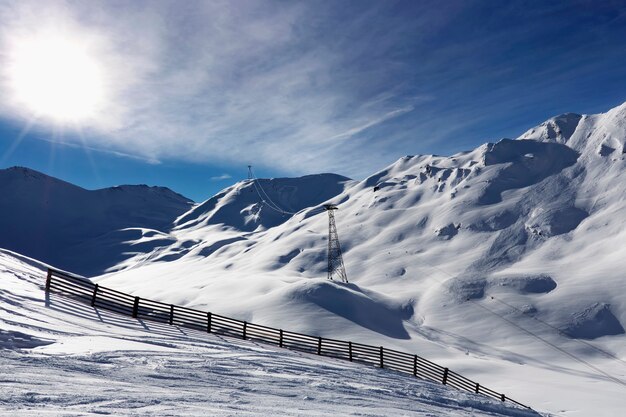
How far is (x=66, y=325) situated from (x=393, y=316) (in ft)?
207

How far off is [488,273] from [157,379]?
9649cm

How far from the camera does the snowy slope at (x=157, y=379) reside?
975 cm

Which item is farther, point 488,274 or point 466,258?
point 466,258

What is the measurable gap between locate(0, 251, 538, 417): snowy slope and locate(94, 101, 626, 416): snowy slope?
25015 mm

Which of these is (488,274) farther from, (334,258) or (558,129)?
(558,129)

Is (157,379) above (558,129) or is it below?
below

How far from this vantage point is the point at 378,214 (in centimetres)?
16262

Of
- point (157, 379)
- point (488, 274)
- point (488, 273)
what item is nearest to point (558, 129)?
point (488, 273)

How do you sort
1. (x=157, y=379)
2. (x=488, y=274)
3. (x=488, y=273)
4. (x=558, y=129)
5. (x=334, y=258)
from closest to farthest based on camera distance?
(x=157, y=379) → (x=488, y=274) → (x=488, y=273) → (x=334, y=258) → (x=558, y=129)

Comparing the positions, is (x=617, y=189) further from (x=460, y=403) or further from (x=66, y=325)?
(x=66, y=325)

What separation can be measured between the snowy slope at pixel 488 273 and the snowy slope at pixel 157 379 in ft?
82.1

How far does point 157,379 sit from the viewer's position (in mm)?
12453

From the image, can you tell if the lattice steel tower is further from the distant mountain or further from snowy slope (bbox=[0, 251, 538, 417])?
snowy slope (bbox=[0, 251, 538, 417])

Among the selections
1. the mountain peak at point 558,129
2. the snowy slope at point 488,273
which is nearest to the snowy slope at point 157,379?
the snowy slope at point 488,273
